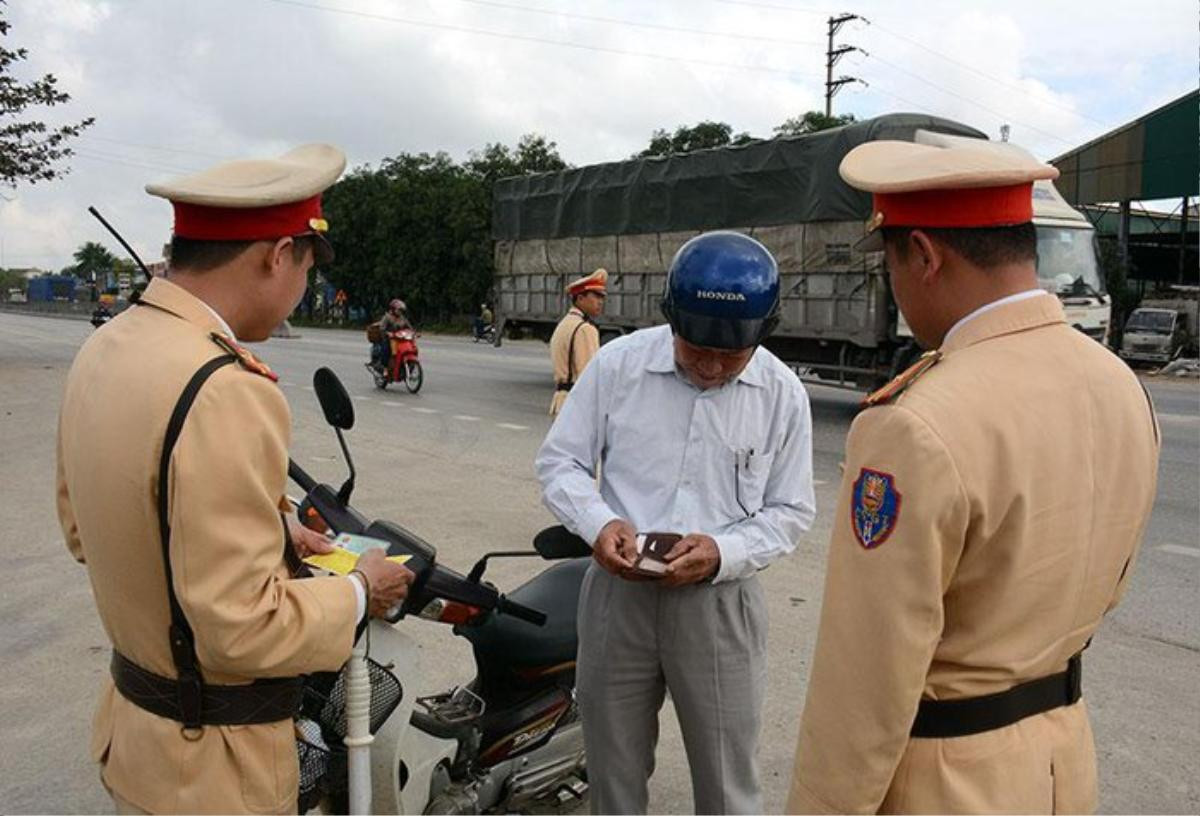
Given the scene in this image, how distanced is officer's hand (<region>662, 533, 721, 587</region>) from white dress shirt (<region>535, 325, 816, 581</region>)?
0.06m

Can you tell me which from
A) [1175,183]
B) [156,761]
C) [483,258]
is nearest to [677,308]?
[156,761]

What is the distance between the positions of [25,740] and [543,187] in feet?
51.5

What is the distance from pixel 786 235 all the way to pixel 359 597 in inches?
481

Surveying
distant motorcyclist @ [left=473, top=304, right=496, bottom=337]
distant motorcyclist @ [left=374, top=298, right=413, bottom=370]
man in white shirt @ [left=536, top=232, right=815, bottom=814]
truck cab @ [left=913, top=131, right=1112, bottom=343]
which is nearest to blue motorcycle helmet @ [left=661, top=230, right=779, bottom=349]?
man in white shirt @ [left=536, top=232, right=815, bottom=814]

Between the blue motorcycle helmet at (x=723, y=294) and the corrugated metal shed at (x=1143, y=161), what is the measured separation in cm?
2845

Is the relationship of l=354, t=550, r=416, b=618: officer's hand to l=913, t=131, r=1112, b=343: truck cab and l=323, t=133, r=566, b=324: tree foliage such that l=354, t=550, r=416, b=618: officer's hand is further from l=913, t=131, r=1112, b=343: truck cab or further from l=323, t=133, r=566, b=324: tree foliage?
l=323, t=133, r=566, b=324: tree foliage

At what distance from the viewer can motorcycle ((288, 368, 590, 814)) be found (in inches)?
94.3

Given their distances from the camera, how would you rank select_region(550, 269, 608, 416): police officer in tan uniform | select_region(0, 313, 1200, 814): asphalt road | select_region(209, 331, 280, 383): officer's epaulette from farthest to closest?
select_region(550, 269, 608, 416): police officer in tan uniform, select_region(0, 313, 1200, 814): asphalt road, select_region(209, 331, 280, 383): officer's epaulette

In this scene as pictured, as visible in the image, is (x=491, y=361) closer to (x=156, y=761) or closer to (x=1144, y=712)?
(x=1144, y=712)

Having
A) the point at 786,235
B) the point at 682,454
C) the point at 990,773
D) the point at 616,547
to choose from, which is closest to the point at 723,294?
the point at 682,454

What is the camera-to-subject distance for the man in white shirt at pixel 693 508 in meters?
2.50

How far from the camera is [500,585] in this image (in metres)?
5.68

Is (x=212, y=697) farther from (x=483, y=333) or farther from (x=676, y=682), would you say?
(x=483, y=333)

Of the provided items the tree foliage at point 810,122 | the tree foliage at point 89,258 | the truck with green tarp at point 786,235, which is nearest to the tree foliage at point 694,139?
the tree foliage at point 810,122
